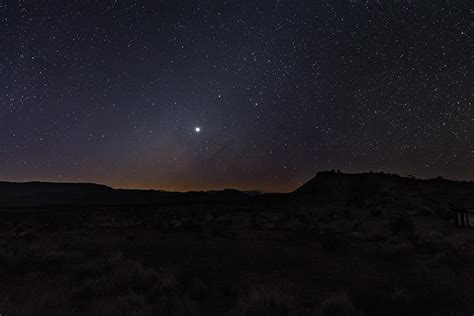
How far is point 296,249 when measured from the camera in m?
16.4

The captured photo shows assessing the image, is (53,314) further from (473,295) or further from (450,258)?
(450,258)

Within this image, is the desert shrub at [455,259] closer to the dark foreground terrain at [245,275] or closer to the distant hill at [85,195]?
the dark foreground terrain at [245,275]

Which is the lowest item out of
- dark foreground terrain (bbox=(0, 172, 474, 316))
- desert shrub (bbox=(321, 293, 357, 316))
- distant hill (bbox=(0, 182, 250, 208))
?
dark foreground terrain (bbox=(0, 172, 474, 316))

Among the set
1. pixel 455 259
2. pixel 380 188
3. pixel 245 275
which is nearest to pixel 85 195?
pixel 380 188

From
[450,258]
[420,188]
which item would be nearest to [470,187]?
[420,188]

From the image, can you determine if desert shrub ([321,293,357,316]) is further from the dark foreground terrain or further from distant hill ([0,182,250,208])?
distant hill ([0,182,250,208])

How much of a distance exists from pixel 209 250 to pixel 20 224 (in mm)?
24128

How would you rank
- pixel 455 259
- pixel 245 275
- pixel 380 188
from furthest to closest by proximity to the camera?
pixel 380 188
pixel 455 259
pixel 245 275

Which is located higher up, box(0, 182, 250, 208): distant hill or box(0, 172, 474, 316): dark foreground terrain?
box(0, 182, 250, 208): distant hill

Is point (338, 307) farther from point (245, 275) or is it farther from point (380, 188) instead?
point (380, 188)

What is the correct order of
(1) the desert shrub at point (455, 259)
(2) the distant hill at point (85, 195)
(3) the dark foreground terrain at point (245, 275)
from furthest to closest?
(2) the distant hill at point (85, 195) → (1) the desert shrub at point (455, 259) → (3) the dark foreground terrain at point (245, 275)

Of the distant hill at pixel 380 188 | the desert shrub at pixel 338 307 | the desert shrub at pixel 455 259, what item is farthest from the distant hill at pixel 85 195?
the desert shrub at pixel 338 307

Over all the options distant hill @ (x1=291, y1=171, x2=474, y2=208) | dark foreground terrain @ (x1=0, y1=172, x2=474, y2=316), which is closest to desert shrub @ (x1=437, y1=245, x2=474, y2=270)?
dark foreground terrain @ (x1=0, y1=172, x2=474, y2=316)

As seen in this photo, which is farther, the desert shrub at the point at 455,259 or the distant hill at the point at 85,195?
the distant hill at the point at 85,195
